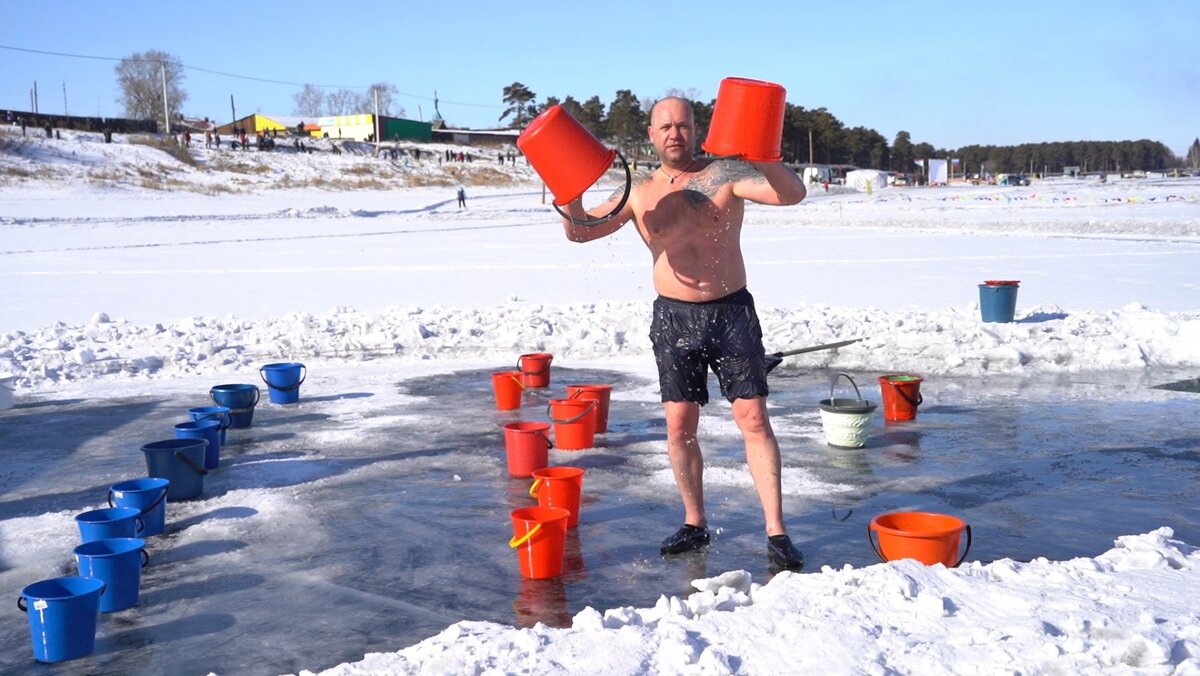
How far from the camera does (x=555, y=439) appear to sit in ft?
23.3

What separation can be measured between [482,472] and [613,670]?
3.24m

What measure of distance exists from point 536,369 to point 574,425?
2280 millimetres

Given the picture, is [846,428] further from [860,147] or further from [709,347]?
[860,147]

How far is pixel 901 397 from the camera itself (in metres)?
7.55

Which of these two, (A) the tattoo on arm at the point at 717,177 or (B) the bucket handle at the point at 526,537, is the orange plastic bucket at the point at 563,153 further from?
(B) the bucket handle at the point at 526,537

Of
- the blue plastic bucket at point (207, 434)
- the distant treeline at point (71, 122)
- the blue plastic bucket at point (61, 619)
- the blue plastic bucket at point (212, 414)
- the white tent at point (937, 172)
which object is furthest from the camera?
Result: the white tent at point (937, 172)

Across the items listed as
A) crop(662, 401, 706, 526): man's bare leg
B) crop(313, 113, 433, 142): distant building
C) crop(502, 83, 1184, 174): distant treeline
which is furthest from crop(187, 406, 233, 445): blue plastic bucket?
crop(313, 113, 433, 142): distant building

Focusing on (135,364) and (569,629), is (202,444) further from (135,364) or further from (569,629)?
(135,364)

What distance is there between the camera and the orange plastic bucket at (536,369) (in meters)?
9.10

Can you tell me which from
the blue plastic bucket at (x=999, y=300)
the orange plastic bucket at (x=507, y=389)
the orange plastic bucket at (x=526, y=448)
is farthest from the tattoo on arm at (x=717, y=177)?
the blue plastic bucket at (x=999, y=300)

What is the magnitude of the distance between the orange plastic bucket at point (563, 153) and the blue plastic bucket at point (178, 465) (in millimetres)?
2731

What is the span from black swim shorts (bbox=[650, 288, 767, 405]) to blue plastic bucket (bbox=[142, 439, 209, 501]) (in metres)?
2.74

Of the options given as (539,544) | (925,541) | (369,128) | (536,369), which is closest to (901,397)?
(536,369)

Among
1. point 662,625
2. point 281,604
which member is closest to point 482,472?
point 281,604
